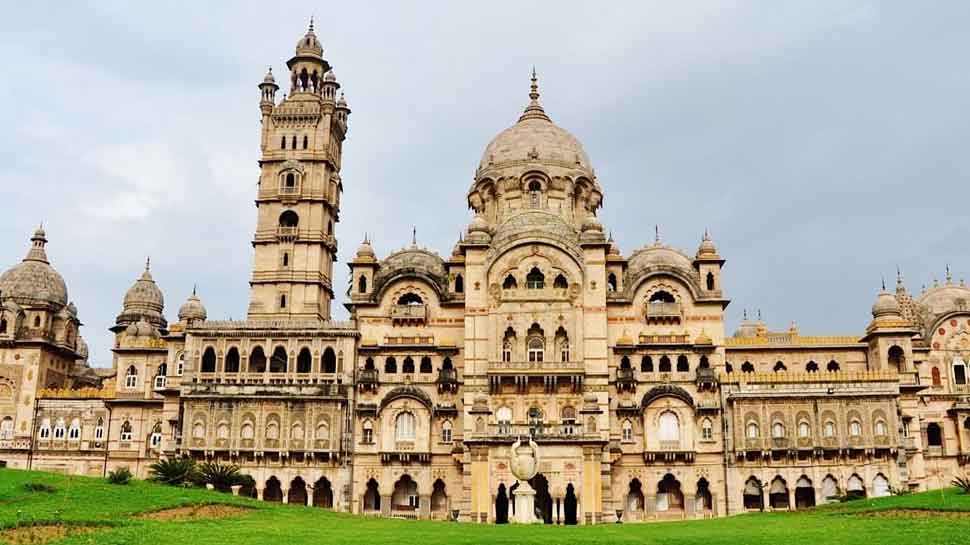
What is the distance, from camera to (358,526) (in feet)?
100

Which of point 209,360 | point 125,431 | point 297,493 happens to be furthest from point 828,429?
point 125,431

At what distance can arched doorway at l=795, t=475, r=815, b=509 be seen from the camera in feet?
166

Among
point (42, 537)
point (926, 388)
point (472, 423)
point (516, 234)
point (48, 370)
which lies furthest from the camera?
point (48, 370)

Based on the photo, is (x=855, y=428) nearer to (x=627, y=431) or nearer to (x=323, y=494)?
(x=627, y=431)

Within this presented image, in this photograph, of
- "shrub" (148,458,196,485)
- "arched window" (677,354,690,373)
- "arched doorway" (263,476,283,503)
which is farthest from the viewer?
"arched window" (677,354,690,373)

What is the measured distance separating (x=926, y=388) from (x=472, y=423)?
27.2m

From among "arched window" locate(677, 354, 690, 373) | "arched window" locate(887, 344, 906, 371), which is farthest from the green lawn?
"arched window" locate(887, 344, 906, 371)

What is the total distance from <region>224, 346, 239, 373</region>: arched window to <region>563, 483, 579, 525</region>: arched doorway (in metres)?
19.6

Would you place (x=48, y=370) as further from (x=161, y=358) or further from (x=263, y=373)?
(x=263, y=373)

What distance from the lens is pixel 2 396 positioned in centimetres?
5922

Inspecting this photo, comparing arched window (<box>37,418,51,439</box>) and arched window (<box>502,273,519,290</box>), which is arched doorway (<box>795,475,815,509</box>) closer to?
arched window (<box>502,273,519,290</box>)

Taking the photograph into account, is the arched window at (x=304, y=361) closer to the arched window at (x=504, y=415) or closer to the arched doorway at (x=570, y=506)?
the arched window at (x=504, y=415)

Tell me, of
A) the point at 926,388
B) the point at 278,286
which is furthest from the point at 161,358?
the point at 926,388

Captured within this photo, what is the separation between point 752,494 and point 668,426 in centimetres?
560
